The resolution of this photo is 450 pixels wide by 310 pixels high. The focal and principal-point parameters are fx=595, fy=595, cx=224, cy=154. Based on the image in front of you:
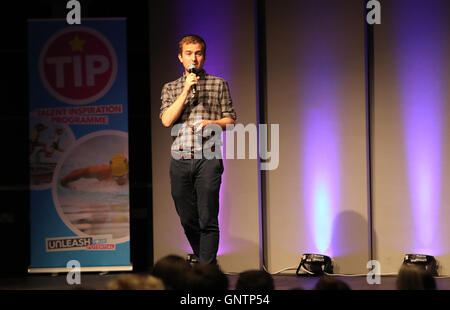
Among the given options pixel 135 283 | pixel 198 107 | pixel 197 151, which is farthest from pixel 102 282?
pixel 135 283

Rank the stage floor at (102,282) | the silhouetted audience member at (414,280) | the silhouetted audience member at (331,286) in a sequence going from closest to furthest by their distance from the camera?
the silhouetted audience member at (331,286) → the silhouetted audience member at (414,280) → the stage floor at (102,282)

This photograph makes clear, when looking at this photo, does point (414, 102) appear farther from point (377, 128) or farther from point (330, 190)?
point (330, 190)

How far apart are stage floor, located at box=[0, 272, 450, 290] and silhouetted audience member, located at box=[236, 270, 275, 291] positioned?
1600mm

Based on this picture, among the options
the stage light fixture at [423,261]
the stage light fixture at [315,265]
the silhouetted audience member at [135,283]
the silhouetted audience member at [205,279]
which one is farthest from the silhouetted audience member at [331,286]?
the stage light fixture at [423,261]

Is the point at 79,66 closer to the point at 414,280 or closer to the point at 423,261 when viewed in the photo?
the point at 423,261

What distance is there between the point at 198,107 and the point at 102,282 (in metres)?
1.39

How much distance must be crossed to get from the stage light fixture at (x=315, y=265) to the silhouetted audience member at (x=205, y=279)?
6.66 ft

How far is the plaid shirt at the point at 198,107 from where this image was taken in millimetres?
3611

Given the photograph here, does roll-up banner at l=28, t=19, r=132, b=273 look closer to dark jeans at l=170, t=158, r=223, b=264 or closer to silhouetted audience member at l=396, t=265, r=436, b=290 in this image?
dark jeans at l=170, t=158, r=223, b=264

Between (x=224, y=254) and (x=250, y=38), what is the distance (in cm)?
160

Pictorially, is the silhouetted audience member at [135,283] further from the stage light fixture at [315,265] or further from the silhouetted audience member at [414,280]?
the stage light fixture at [315,265]

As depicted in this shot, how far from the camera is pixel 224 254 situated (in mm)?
4406

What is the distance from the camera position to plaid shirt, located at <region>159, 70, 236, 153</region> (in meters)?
3.61

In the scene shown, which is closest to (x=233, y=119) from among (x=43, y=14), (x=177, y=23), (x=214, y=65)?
(x=214, y=65)
